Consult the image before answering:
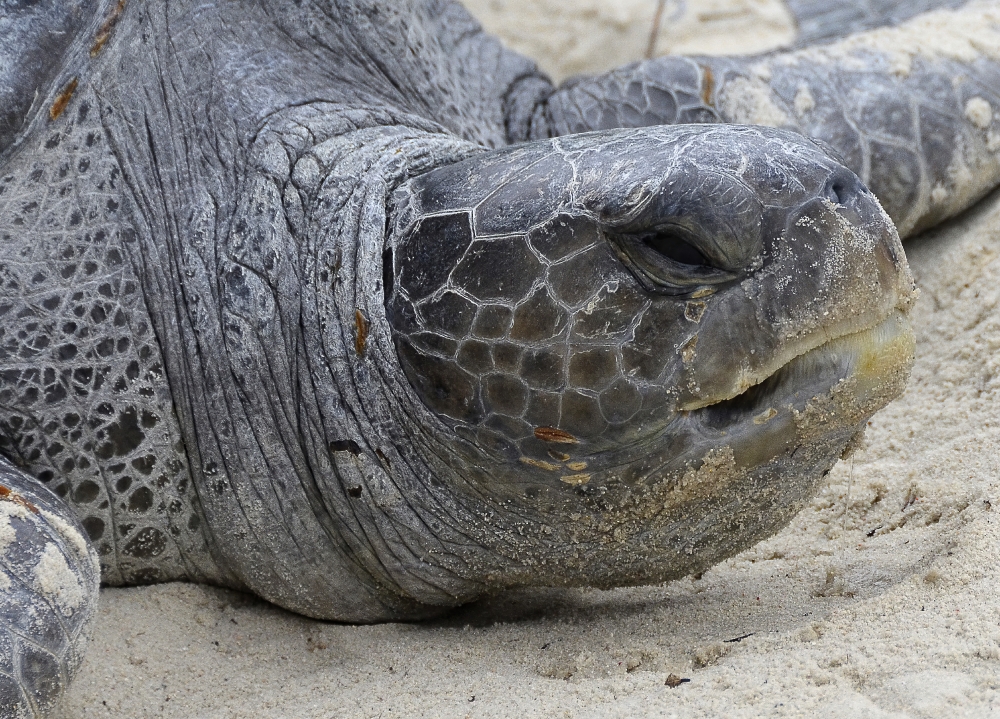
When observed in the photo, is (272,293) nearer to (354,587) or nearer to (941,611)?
(354,587)

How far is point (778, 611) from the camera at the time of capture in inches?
75.5

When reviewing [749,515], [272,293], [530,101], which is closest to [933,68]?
[530,101]

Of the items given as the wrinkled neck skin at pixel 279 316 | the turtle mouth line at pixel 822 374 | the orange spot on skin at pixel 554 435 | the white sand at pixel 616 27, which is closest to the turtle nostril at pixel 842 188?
the turtle mouth line at pixel 822 374

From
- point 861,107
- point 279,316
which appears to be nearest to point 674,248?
point 279,316

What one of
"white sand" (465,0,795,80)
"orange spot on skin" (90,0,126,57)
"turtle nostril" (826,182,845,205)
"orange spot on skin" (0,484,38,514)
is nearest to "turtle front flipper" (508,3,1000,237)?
"white sand" (465,0,795,80)

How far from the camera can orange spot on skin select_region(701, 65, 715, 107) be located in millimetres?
3191

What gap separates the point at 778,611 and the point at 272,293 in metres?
1.08

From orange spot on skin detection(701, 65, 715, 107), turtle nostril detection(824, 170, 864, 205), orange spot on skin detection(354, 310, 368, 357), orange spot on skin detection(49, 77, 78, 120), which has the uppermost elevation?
orange spot on skin detection(49, 77, 78, 120)

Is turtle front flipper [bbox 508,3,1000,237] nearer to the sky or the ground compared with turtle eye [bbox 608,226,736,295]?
nearer to the ground

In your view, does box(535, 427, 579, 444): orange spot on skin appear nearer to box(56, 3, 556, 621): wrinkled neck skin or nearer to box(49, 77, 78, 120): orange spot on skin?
box(56, 3, 556, 621): wrinkled neck skin

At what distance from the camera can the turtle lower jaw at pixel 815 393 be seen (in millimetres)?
1685

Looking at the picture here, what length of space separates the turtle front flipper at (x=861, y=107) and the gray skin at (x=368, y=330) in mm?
894

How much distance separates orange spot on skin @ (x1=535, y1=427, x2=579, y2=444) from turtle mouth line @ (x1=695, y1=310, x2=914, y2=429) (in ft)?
0.68

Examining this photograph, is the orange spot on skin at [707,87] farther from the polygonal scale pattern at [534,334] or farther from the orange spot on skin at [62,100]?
the orange spot on skin at [62,100]
